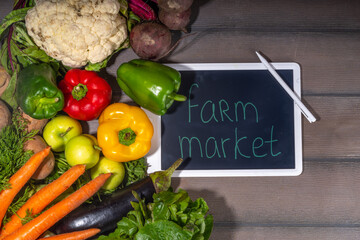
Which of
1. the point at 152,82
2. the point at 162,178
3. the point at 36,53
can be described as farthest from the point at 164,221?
the point at 36,53

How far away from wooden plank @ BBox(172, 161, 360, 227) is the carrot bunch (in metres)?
0.36

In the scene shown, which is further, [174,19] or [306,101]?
[306,101]

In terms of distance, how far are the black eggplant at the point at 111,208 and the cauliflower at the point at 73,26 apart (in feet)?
1.23

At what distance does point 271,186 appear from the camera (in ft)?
3.77

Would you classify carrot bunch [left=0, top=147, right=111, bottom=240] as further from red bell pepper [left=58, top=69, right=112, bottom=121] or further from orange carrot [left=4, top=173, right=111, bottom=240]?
Result: red bell pepper [left=58, top=69, right=112, bottom=121]

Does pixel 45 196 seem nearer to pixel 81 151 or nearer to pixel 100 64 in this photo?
pixel 81 151

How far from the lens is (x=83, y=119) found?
1057 millimetres

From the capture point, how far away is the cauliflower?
0.95m

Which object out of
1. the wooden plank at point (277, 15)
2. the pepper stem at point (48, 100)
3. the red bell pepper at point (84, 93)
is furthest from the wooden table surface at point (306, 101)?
the pepper stem at point (48, 100)

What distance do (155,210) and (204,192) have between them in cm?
24

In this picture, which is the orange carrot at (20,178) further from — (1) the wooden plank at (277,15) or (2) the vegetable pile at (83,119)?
(1) the wooden plank at (277,15)

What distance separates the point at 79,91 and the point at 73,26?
0.17 metres

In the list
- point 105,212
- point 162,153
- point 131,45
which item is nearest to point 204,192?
point 162,153

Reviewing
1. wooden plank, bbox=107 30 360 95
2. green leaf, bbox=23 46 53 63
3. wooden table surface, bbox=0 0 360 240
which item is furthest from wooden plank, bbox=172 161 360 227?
green leaf, bbox=23 46 53 63
